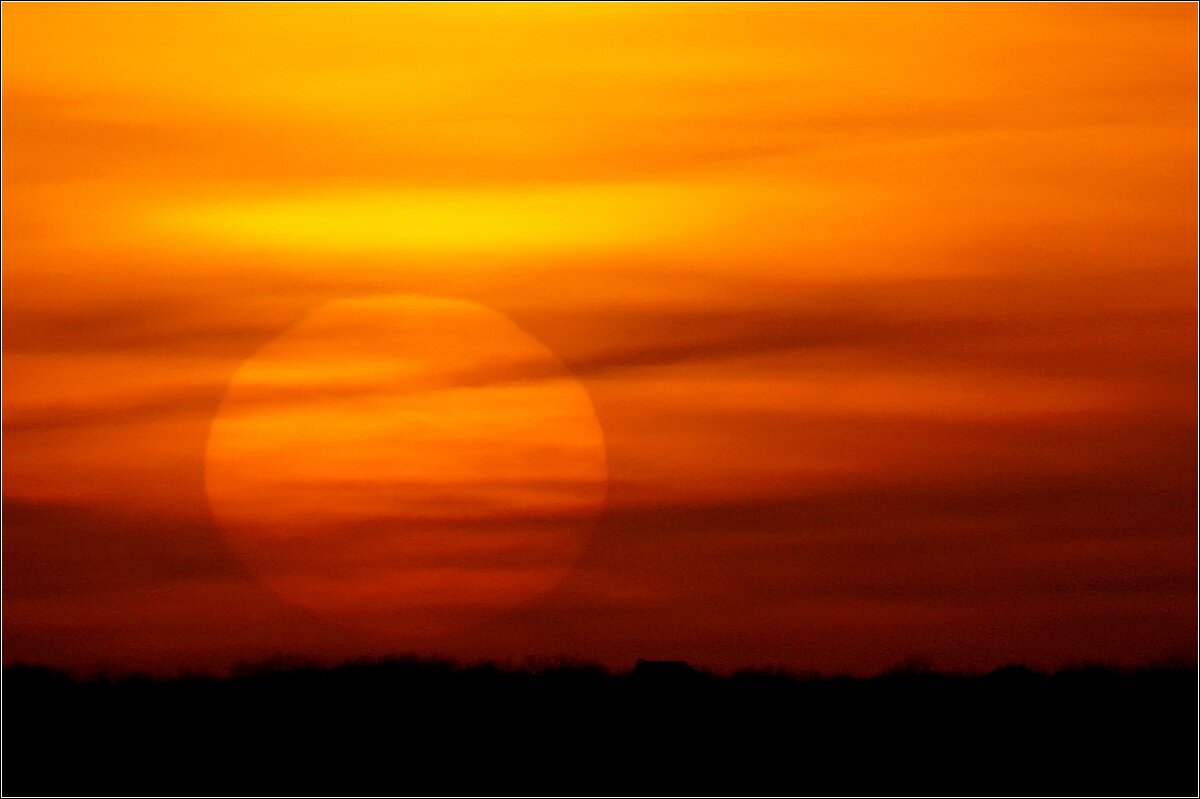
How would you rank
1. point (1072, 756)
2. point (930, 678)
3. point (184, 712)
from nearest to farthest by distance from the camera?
point (1072, 756) < point (184, 712) < point (930, 678)

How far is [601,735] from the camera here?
28812mm

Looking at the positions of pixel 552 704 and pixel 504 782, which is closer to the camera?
pixel 504 782

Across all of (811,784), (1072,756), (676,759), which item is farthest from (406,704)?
(1072,756)

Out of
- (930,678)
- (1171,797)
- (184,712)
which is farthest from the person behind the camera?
(930,678)

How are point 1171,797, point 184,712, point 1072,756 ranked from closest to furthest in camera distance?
1. point 1171,797
2. point 1072,756
3. point 184,712

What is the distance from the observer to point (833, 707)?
30469 millimetres

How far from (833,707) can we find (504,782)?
5.26 meters

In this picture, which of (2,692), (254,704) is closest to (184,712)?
(254,704)

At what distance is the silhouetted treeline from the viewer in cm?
2705

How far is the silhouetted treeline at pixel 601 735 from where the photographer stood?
88.7ft

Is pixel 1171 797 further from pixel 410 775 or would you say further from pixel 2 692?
pixel 2 692

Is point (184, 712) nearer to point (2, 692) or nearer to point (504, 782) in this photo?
point (2, 692)

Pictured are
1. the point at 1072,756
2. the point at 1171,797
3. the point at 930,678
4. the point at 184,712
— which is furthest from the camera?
the point at 930,678

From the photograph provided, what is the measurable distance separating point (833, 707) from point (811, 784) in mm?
3621
